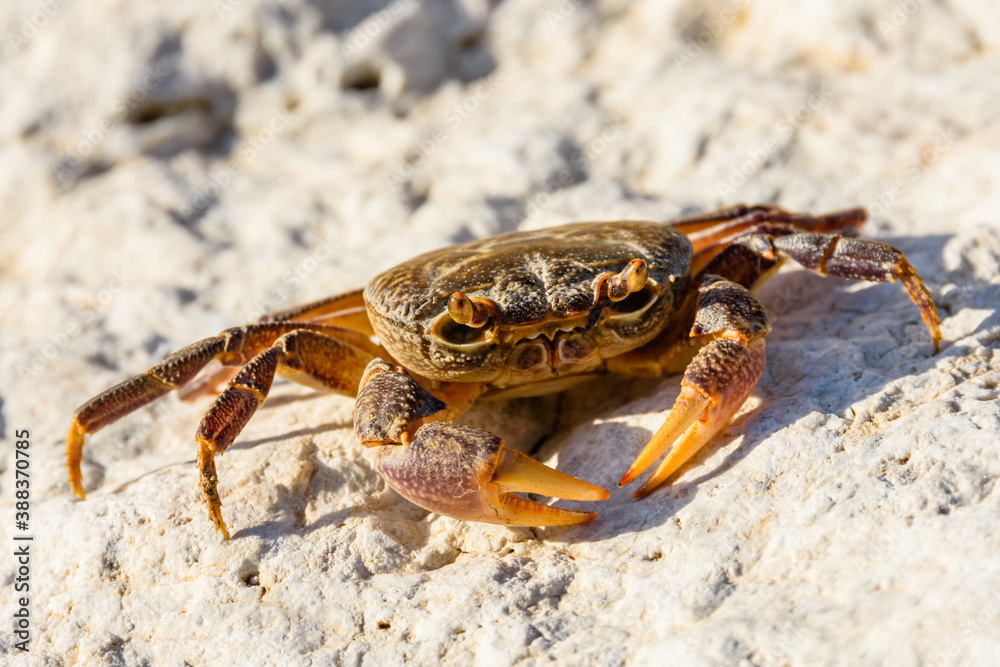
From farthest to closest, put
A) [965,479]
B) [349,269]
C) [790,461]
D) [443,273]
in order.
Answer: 1. [349,269]
2. [443,273]
3. [790,461]
4. [965,479]

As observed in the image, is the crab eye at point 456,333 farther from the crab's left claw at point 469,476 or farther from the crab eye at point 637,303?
the crab eye at point 637,303

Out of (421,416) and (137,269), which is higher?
(421,416)

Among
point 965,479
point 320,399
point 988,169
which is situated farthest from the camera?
point 988,169

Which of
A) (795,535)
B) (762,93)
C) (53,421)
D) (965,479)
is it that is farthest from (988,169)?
(53,421)

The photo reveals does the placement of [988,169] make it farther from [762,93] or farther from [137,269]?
[137,269]

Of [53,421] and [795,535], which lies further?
[53,421]

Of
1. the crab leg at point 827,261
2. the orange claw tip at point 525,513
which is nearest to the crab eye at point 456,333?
the orange claw tip at point 525,513

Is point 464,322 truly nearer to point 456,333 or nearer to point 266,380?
point 456,333

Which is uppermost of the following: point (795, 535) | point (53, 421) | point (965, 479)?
point (965, 479)
